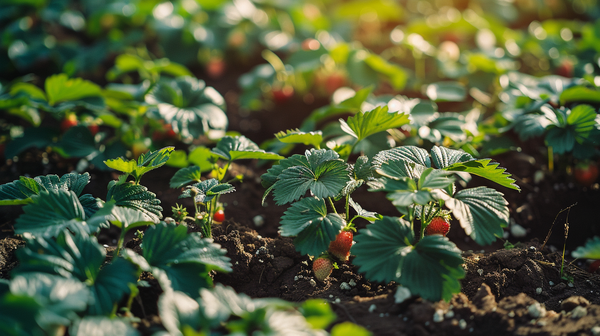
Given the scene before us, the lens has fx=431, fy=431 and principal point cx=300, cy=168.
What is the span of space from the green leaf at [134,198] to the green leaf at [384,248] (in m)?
0.67

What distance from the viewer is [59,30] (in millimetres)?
3553

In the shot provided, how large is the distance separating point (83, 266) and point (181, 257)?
0.83ft

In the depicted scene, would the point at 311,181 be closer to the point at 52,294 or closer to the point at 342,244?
the point at 342,244

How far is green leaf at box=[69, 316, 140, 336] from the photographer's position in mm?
962

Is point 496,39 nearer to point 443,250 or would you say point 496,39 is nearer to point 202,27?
point 202,27

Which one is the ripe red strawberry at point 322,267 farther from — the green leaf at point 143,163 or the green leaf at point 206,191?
the green leaf at point 143,163

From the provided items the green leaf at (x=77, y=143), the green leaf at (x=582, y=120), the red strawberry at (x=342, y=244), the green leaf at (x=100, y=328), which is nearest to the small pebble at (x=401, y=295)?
the red strawberry at (x=342, y=244)

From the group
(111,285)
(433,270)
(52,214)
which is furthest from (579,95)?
(52,214)

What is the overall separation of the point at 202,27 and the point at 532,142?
7.67 ft

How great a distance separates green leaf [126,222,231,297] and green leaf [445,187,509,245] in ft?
2.27

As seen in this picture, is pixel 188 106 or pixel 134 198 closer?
pixel 134 198

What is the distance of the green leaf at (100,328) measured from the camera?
3.16 feet

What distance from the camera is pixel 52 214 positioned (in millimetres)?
1285

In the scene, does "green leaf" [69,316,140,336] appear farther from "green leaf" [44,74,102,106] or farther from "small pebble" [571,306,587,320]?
"green leaf" [44,74,102,106]
